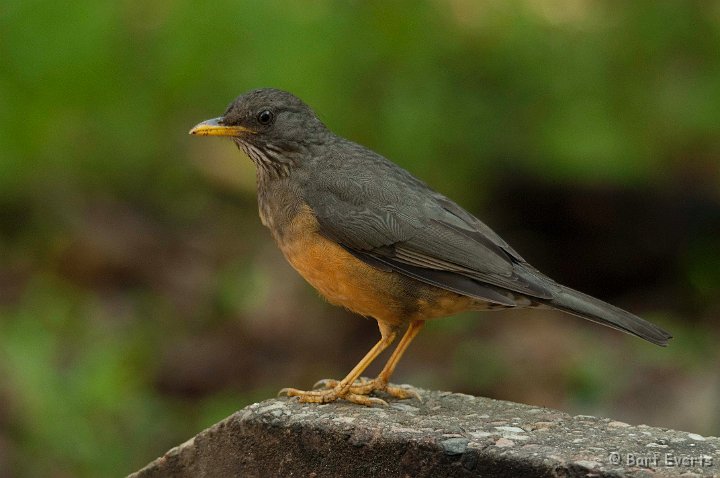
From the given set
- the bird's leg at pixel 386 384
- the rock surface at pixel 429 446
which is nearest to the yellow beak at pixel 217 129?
the bird's leg at pixel 386 384

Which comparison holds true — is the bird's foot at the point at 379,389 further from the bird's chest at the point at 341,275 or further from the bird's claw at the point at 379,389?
the bird's chest at the point at 341,275

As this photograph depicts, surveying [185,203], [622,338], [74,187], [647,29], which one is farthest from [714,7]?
[74,187]

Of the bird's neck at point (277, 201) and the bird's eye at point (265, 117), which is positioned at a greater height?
the bird's eye at point (265, 117)

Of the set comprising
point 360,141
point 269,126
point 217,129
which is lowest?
point 217,129

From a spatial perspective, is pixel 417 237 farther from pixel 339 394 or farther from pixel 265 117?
pixel 265 117

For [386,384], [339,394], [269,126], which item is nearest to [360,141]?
[269,126]

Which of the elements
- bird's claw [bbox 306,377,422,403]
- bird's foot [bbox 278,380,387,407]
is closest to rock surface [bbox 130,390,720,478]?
bird's foot [bbox 278,380,387,407]

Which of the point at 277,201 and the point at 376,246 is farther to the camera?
the point at 277,201
